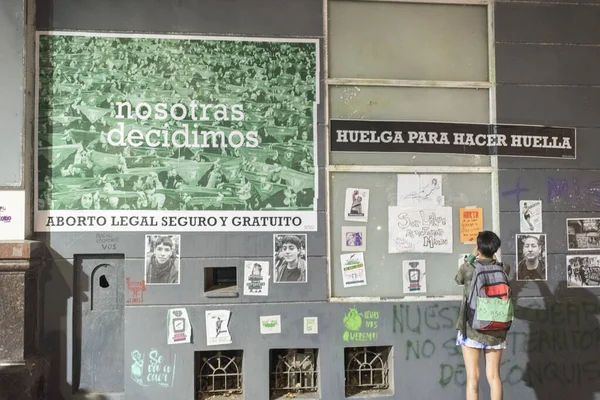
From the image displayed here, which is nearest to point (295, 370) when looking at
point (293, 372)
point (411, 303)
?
point (293, 372)

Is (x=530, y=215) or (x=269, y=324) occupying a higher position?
(x=530, y=215)

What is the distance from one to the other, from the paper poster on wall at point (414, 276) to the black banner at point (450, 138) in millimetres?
1128

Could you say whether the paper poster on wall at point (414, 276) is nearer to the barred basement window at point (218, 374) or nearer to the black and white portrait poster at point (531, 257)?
the black and white portrait poster at point (531, 257)

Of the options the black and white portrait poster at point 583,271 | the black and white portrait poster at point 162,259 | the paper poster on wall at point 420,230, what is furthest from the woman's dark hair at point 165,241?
the black and white portrait poster at point 583,271

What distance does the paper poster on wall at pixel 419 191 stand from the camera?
471 centimetres

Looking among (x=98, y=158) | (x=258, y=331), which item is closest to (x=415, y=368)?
(x=258, y=331)

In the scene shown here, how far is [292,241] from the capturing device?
4.57 m

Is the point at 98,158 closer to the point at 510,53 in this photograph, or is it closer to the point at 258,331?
the point at 258,331

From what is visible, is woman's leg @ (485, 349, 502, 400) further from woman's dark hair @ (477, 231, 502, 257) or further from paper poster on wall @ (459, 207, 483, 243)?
paper poster on wall @ (459, 207, 483, 243)

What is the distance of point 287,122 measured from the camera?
15.1 feet

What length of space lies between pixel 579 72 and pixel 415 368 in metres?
3.48

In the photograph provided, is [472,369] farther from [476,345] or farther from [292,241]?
[292,241]

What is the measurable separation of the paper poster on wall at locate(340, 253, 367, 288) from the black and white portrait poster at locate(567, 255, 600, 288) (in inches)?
84.0

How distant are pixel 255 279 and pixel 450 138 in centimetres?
240
